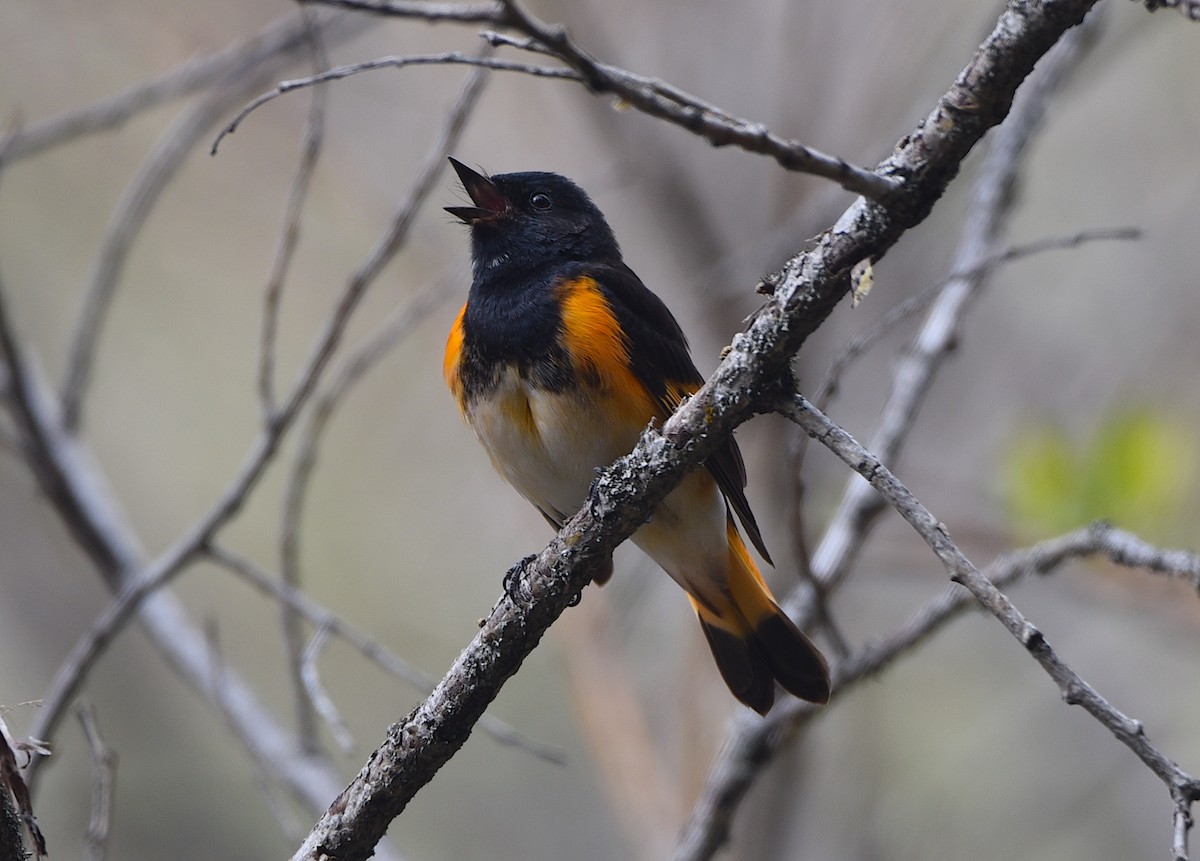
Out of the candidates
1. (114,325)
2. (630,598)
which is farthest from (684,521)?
(114,325)

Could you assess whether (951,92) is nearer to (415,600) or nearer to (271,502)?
(415,600)

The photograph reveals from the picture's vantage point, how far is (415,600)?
6934 millimetres

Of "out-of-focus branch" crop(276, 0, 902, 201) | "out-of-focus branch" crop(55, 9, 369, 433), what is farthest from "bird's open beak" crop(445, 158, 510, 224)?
"out-of-focus branch" crop(276, 0, 902, 201)

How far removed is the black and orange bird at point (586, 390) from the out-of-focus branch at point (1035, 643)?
40.3 inches

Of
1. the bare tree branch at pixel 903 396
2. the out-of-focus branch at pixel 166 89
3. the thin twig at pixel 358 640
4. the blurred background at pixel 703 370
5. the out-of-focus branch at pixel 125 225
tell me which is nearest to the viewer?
the thin twig at pixel 358 640

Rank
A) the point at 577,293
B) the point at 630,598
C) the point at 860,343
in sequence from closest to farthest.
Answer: the point at 860,343
the point at 577,293
the point at 630,598

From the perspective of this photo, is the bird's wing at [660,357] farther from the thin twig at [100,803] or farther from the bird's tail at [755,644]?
the thin twig at [100,803]

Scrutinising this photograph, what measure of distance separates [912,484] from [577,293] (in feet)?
7.95

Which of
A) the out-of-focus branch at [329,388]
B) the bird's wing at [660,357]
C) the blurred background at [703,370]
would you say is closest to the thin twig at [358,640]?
the out-of-focus branch at [329,388]

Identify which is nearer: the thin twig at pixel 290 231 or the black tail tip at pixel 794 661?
the thin twig at pixel 290 231

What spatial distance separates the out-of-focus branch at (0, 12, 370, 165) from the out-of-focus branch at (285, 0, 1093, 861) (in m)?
2.18

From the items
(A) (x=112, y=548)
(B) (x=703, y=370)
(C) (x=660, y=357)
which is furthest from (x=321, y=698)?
(B) (x=703, y=370)

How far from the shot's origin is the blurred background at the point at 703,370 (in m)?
4.86

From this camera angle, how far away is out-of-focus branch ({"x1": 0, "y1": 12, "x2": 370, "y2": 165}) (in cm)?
341
